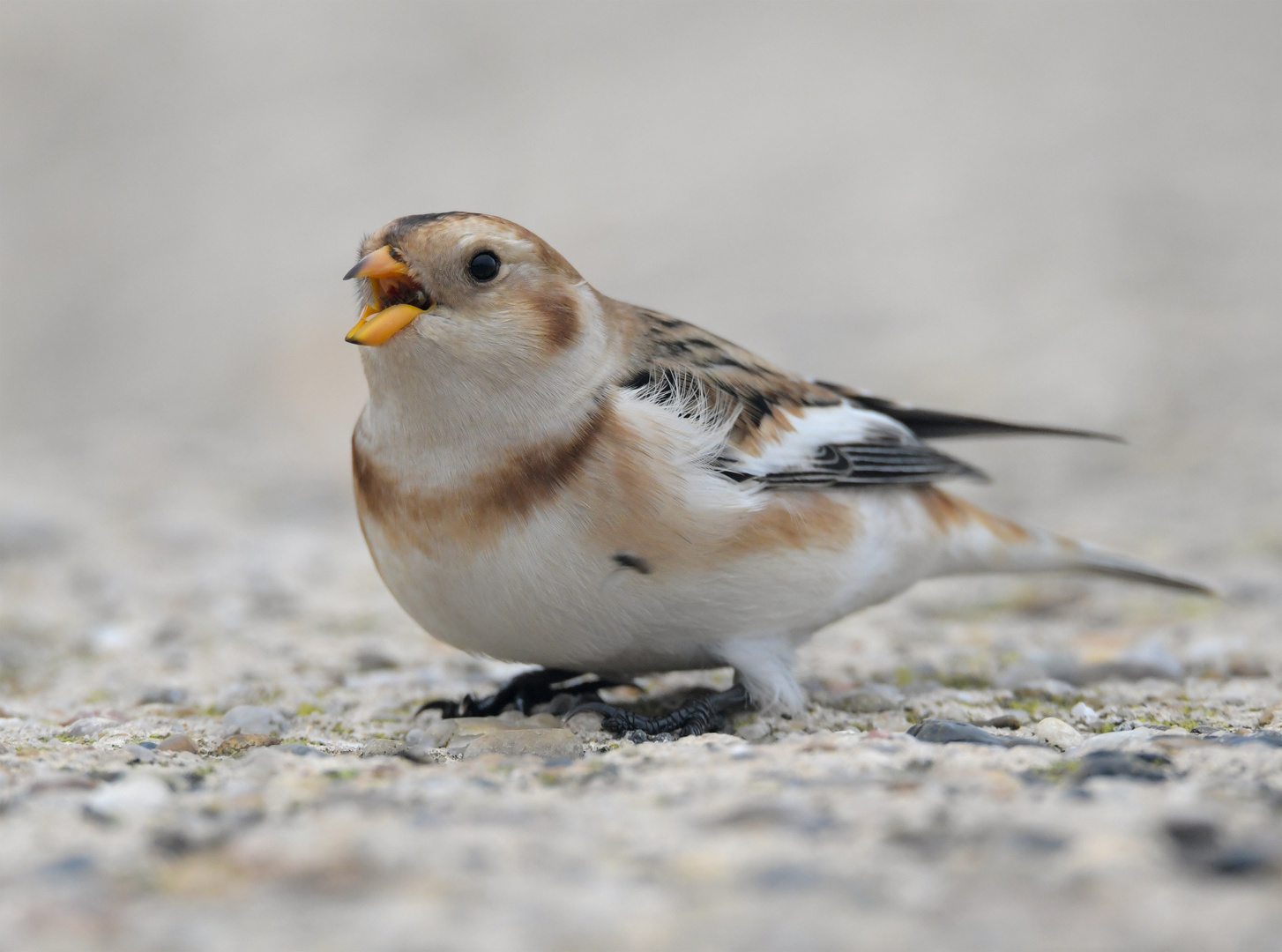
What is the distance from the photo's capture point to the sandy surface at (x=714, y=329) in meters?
2.01

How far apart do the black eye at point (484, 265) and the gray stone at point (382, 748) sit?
47.5 inches

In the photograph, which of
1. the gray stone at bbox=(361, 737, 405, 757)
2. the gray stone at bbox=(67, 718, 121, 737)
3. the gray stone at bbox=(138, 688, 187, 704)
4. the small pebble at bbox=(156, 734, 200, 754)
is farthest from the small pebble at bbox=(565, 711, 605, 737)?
the gray stone at bbox=(138, 688, 187, 704)

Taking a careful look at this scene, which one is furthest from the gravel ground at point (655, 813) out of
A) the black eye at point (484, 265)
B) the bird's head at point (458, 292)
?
the black eye at point (484, 265)

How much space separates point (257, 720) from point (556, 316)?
139 centimetres

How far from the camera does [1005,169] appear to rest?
14.1 meters

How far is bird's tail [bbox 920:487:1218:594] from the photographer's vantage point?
439 centimetres

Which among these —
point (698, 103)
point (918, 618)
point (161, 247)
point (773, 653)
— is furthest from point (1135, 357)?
point (161, 247)

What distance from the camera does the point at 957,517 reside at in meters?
4.44

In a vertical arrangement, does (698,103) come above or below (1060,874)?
above

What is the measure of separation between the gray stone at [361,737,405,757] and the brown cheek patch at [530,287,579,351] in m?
1.10

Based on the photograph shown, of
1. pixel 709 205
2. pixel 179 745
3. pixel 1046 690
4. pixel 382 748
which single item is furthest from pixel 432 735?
pixel 709 205

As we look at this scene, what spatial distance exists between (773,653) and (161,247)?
609 inches

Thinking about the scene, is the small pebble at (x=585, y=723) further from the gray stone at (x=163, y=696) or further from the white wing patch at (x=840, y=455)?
the gray stone at (x=163, y=696)

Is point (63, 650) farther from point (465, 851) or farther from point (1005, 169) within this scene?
point (1005, 169)
